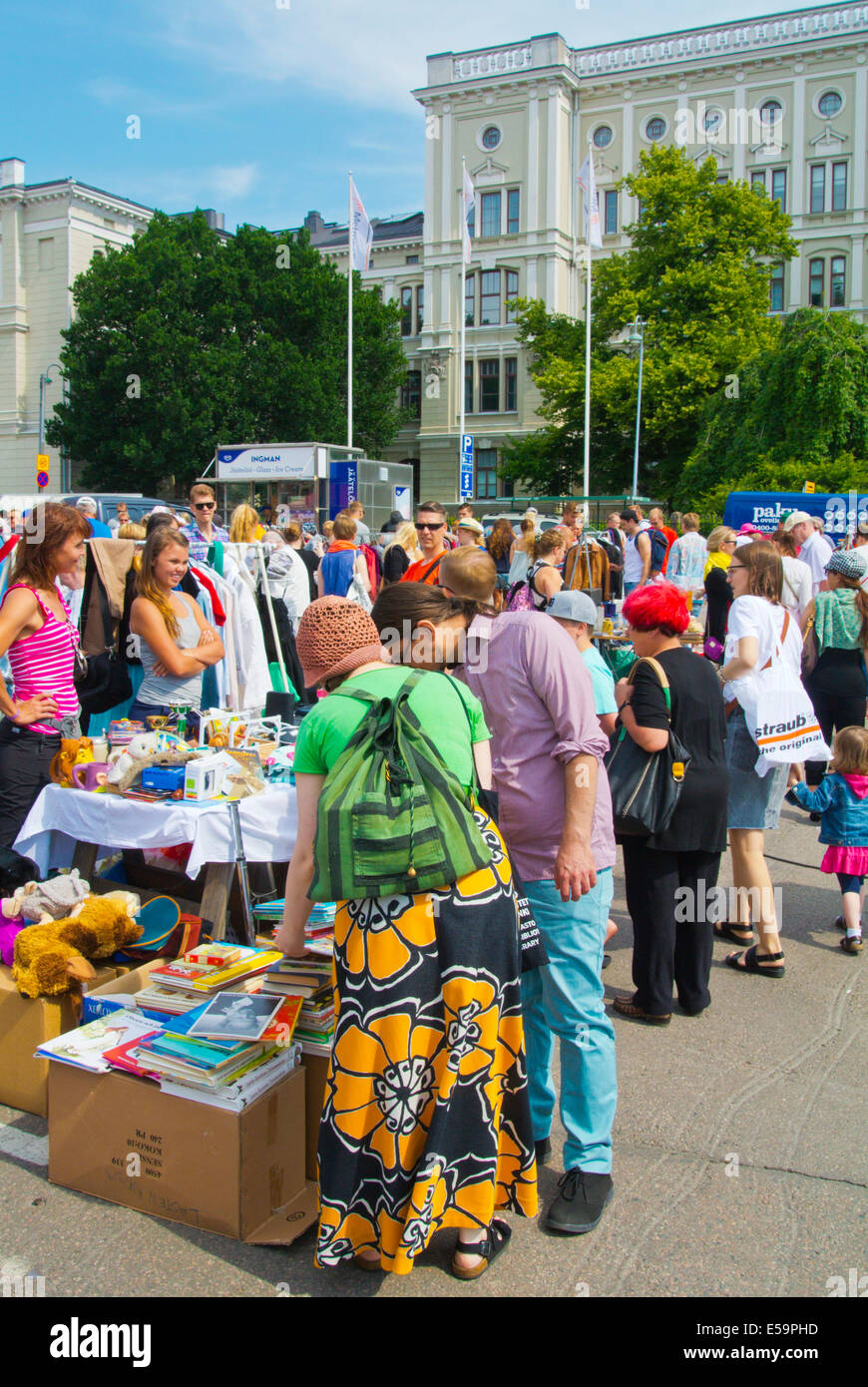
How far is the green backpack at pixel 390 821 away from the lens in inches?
103

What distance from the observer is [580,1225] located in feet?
10.3

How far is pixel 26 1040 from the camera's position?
3.79 metres

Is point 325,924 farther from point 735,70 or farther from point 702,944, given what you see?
point 735,70

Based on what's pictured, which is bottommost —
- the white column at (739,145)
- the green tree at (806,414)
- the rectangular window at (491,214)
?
the green tree at (806,414)

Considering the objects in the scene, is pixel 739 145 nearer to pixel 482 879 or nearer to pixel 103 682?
pixel 103 682

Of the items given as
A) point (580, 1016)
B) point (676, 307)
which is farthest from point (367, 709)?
point (676, 307)

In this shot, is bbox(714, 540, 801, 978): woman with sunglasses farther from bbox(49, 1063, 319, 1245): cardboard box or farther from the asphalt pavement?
bbox(49, 1063, 319, 1245): cardboard box

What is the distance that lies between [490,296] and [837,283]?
15.8 metres

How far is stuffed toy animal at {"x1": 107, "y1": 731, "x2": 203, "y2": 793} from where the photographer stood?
437 centimetres

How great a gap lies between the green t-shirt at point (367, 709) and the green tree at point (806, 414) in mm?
26239

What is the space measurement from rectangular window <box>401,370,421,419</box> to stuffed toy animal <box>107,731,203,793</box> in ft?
174

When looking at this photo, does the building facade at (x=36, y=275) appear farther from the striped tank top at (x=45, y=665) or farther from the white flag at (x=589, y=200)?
the striped tank top at (x=45, y=665)

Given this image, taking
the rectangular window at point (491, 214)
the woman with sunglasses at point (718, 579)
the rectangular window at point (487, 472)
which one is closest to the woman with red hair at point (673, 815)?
the woman with sunglasses at point (718, 579)
